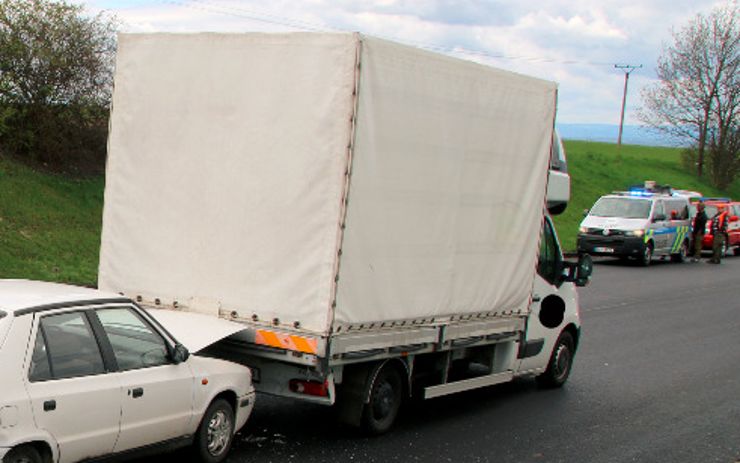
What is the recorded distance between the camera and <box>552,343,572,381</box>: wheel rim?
37.3 ft

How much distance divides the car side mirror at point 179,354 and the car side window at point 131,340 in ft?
0.16

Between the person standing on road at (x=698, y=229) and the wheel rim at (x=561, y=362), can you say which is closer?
the wheel rim at (x=561, y=362)

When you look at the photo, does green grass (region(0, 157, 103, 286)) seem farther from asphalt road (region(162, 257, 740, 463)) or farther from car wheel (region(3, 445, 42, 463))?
car wheel (region(3, 445, 42, 463))

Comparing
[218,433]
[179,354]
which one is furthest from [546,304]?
[179,354]

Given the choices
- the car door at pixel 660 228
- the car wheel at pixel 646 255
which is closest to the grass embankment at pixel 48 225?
the car wheel at pixel 646 255

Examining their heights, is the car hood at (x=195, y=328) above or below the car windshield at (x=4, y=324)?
below

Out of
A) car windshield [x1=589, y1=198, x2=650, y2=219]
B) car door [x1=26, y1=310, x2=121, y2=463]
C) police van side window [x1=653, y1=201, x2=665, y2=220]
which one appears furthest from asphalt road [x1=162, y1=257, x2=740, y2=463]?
police van side window [x1=653, y1=201, x2=665, y2=220]

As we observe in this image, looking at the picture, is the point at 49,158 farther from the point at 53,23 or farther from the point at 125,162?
the point at 125,162

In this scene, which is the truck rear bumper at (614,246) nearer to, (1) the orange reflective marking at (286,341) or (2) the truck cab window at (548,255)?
(2) the truck cab window at (548,255)

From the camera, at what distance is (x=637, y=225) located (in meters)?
29.3

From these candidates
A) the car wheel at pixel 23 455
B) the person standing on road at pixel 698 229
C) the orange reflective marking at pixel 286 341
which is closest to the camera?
the car wheel at pixel 23 455

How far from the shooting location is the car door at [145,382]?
253 inches

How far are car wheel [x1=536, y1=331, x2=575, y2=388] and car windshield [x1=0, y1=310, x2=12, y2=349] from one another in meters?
6.88

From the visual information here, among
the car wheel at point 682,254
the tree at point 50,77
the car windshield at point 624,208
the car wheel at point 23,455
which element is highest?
the tree at point 50,77
